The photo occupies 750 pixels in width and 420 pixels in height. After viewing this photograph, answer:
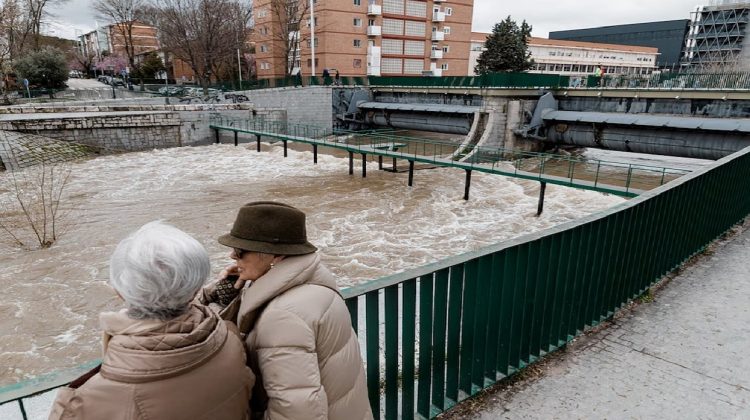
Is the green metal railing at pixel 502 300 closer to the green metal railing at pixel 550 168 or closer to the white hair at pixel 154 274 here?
the white hair at pixel 154 274

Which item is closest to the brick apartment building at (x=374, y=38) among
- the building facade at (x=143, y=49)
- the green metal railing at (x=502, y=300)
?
the building facade at (x=143, y=49)

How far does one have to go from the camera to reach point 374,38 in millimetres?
44906

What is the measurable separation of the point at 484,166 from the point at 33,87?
4137 centimetres

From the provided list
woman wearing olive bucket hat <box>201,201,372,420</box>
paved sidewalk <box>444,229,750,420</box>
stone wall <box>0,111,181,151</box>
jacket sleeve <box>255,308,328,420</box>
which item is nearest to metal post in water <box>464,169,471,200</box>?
paved sidewalk <box>444,229,750,420</box>

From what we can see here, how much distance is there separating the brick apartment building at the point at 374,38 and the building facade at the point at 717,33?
35.5 m

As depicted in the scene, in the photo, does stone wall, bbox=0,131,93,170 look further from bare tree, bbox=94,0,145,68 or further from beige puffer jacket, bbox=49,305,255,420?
bare tree, bbox=94,0,145,68

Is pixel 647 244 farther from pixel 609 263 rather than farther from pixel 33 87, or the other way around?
pixel 33 87

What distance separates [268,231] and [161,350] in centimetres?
48

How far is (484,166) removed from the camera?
1532cm

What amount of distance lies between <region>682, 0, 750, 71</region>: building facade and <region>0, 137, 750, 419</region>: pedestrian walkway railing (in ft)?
239

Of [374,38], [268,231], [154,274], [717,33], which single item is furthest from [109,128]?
[717,33]

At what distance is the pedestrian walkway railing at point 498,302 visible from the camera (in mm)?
2246

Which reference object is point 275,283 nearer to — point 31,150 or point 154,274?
point 154,274

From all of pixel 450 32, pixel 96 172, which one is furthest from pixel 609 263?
pixel 450 32
